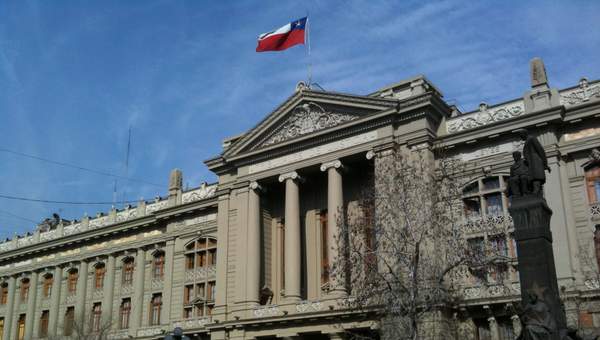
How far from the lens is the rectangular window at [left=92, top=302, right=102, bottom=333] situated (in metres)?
47.0

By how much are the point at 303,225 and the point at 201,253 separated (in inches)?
319

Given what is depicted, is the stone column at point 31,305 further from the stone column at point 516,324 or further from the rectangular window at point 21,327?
the stone column at point 516,324

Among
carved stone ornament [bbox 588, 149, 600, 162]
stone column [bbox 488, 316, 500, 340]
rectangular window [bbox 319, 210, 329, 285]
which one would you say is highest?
carved stone ornament [bbox 588, 149, 600, 162]

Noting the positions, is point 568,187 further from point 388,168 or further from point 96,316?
point 96,316

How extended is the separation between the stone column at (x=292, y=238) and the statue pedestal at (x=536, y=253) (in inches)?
752

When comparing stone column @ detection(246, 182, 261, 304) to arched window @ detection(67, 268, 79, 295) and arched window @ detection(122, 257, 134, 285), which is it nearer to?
arched window @ detection(122, 257, 134, 285)

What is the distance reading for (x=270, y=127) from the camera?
3884cm

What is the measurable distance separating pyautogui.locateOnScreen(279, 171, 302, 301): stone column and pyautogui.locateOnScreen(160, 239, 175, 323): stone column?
1019 centimetres

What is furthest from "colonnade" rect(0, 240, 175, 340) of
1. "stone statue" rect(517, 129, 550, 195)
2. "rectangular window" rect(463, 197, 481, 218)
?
"stone statue" rect(517, 129, 550, 195)

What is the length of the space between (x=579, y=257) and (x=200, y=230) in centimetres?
2305

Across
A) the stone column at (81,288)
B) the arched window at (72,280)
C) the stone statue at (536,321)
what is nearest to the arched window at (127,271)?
the stone column at (81,288)

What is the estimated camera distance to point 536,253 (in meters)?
16.7

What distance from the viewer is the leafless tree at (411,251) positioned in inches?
1051

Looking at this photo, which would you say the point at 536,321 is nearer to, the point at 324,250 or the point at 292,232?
the point at 292,232
